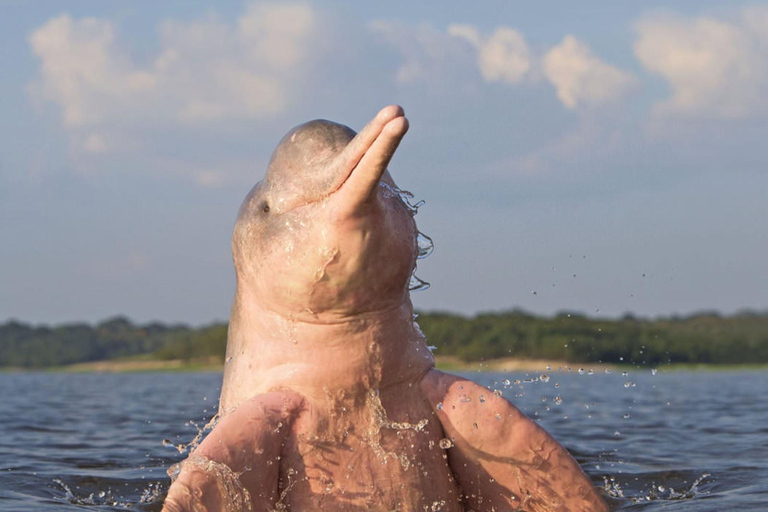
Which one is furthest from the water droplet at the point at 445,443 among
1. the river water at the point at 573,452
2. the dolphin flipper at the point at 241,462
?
the river water at the point at 573,452

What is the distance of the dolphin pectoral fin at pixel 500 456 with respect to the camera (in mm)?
4930

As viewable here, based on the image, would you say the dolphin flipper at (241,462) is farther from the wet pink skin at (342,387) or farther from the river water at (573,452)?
the river water at (573,452)

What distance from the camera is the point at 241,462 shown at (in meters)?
4.46

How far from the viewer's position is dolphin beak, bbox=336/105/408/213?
12.7 feet

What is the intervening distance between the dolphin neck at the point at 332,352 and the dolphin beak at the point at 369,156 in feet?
2.13

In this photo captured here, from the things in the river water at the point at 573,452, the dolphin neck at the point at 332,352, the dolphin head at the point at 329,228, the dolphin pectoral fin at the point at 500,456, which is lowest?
the river water at the point at 573,452

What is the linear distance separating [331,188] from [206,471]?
55.0 inches

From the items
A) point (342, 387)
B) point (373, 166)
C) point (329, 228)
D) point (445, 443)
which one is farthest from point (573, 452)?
point (373, 166)

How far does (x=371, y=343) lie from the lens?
14.9 feet

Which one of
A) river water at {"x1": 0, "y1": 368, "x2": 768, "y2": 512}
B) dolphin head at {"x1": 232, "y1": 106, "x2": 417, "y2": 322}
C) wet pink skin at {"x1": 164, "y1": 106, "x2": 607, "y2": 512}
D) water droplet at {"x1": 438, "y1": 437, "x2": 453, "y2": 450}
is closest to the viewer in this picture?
dolphin head at {"x1": 232, "y1": 106, "x2": 417, "y2": 322}

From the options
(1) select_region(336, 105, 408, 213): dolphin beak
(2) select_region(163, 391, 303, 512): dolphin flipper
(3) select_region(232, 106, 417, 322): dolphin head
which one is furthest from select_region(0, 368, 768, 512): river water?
(1) select_region(336, 105, 408, 213): dolphin beak

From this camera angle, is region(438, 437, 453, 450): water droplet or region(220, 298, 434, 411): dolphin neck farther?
region(438, 437, 453, 450): water droplet

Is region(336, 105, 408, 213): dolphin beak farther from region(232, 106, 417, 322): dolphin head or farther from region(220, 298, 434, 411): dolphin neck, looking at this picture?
region(220, 298, 434, 411): dolphin neck

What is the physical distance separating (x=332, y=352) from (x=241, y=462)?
0.67 m
